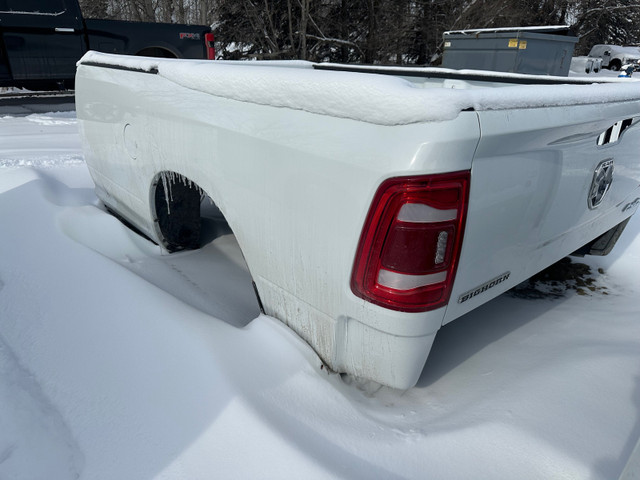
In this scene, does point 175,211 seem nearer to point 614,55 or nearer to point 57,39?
point 57,39

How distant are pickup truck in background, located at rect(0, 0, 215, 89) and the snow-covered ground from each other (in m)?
7.11

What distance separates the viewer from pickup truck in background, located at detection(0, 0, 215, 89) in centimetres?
777

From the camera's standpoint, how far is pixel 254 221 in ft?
5.93

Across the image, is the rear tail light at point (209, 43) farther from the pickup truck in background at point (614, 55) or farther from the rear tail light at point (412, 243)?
the pickup truck in background at point (614, 55)

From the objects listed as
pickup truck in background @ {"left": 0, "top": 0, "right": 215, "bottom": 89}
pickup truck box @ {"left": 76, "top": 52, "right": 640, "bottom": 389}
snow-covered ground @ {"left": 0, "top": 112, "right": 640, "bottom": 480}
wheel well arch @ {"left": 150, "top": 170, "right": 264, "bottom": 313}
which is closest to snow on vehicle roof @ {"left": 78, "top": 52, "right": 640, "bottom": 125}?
pickup truck box @ {"left": 76, "top": 52, "right": 640, "bottom": 389}

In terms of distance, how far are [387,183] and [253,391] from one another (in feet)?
2.81

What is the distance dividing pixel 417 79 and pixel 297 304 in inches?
103

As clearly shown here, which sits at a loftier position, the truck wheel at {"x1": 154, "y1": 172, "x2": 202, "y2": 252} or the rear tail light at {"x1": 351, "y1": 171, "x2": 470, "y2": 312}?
the rear tail light at {"x1": 351, "y1": 171, "x2": 470, "y2": 312}

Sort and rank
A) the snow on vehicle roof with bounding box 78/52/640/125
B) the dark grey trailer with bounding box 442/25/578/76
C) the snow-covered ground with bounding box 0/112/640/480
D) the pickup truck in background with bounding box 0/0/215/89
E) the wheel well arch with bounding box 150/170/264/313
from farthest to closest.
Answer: the dark grey trailer with bounding box 442/25/578/76 < the pickup truck in background with bounding box 0/0/215/89 < the wheel well arch with bounding box 150/170/264/313 < the snow-covered ground with bounding box 0/112/640/480 < the snow on vehicle roof with bounding box 78/52/640/125

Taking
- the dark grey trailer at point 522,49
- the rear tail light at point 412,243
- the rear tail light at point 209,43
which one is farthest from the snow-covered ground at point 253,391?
the dark grey trailer at point 522,49

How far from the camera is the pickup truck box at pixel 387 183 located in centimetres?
134

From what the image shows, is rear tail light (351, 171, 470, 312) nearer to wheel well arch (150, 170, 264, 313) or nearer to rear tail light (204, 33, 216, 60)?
wheel well arch (150, 170, 264, 313)

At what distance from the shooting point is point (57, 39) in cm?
812

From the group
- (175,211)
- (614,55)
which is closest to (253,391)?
(175,211)
